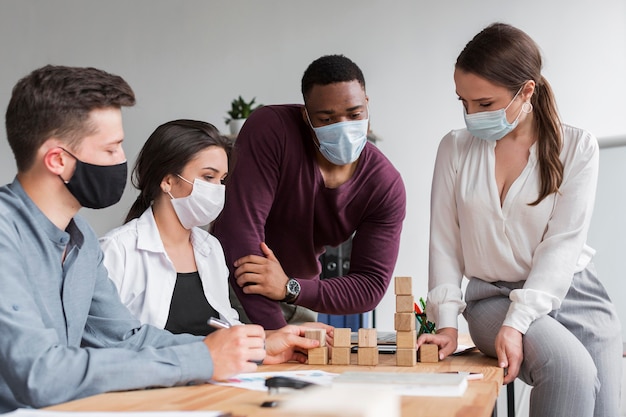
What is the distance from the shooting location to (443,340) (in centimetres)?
179

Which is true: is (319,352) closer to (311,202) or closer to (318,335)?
(318,335)

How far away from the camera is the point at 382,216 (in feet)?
8.02

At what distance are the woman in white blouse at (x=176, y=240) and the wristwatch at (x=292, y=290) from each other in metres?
0.10

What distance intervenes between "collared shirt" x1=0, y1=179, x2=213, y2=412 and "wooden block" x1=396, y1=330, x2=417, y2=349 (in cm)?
46

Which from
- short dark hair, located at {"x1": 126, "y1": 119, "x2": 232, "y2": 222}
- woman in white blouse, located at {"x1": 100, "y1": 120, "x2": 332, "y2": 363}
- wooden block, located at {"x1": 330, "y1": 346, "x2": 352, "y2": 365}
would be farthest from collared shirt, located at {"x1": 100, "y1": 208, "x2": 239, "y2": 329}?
wooden block, located at {"x1": 330, "y1": 346, "x2": 352, "y2": 365}

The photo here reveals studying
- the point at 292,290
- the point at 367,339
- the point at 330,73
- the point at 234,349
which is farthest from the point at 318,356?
the point at 330,73

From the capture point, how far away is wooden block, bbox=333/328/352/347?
66.0 inches

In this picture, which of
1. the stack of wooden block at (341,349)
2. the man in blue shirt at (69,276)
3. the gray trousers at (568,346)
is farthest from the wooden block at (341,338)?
the gray trousers at (568,346)

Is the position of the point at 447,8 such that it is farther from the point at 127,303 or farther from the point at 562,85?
the point at 127,303

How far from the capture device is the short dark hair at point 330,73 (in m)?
2.21

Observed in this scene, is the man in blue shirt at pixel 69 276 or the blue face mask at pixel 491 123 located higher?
the blue face mask at pixel 491 123

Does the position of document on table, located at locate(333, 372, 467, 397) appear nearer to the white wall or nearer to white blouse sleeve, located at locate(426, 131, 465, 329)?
white blouse sleeve, located at locate(426, 131, 465, 329)

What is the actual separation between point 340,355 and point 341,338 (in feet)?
0.12

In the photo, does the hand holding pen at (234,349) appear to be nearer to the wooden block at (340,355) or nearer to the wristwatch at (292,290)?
the wooden block at (340,355)
